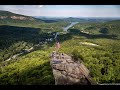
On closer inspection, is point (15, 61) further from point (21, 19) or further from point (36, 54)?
point (21, 19)

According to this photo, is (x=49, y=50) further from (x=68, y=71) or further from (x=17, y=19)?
(x=17, y=19)

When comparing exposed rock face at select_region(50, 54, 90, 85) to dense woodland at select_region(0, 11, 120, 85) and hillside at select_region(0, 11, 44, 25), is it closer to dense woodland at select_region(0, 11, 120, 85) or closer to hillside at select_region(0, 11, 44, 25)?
dense woodland at select_region(0, 11, 120, 85)

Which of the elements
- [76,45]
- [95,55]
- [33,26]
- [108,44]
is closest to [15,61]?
[33,26]

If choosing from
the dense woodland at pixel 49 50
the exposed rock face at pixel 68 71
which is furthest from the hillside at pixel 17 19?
the exposed rock face at pixel 68 71

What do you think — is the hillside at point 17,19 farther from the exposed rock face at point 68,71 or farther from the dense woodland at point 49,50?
the exposed rock face at point 68,71

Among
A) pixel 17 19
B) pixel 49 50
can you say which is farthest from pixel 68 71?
pixel 17 19

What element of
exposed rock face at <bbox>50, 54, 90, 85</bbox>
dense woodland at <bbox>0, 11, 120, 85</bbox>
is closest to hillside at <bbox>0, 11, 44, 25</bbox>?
dense woodland at <bbox>0, 11, 120, 85</bbox>
